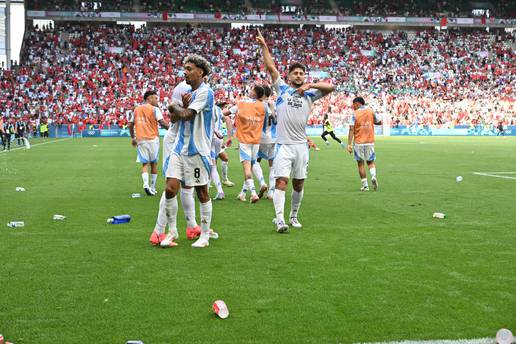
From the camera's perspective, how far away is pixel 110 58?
5981cm

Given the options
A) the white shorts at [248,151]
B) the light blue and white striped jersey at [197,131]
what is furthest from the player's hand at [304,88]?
the white shorts at [248,151]

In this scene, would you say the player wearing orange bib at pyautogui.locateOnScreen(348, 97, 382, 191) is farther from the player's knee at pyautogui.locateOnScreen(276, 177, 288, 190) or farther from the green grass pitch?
the player's knee at pyautogui.locateOnScreen(276, 177, 288, 190)

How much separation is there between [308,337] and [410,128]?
178 ft

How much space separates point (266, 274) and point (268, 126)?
6895 millimetres

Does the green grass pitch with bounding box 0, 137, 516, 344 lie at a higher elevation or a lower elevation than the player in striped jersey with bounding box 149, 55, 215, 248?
lower

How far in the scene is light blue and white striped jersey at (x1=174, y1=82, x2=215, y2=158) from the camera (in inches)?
291

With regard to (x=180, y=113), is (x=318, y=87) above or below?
above

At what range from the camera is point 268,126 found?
12.7 metres

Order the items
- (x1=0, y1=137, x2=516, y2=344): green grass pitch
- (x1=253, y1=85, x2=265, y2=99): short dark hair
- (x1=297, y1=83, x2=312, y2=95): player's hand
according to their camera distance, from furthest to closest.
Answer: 1. (x1=253, y1=85, x2=265, y2=99): short dark hair
2. (x1=297, y1=83, x2=312, y2=95): player's hand
3. (x1=0, y1=137, x2=516, y2=344): green grass pitch

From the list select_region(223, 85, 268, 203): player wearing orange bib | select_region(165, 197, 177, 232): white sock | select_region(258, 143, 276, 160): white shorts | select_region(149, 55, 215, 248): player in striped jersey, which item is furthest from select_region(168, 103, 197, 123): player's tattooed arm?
select_region(258, 143, 276, 160): white shorts

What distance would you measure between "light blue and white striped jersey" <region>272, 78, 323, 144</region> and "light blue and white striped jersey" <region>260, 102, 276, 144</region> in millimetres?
3539

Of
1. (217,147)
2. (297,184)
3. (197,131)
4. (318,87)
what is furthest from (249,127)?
(197,131)

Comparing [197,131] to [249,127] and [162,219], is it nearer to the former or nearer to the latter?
[162,219]

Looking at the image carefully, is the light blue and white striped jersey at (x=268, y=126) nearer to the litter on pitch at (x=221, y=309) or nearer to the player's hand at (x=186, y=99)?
the player's hand at (x=186, y=99)
